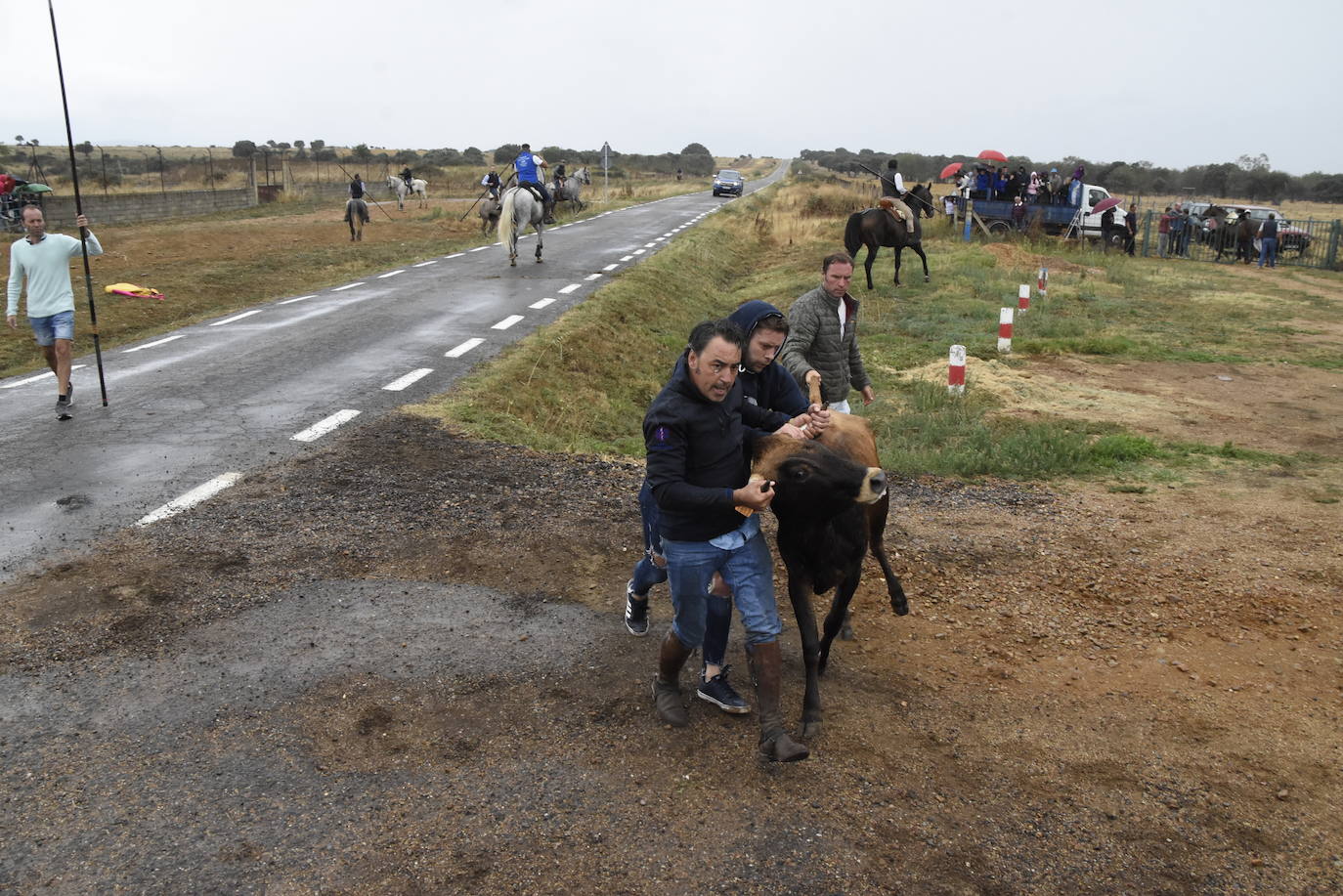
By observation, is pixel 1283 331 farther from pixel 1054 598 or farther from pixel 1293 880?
pixel 1293 880

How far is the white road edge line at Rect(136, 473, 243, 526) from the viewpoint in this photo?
6570mm

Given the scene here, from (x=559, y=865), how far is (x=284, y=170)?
45815 mm

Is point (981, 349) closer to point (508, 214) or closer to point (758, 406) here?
point (508, 214)

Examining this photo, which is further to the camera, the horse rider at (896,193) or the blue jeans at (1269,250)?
the blue jeans at (1269,250)

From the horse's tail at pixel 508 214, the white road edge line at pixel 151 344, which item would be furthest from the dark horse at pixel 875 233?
the white road edge line at pixel 151 344

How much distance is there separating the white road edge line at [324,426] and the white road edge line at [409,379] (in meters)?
0.96

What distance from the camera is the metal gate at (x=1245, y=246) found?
2880 cm

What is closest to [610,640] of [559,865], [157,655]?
[559,865]

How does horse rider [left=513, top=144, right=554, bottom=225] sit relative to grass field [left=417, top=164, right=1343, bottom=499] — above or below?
above

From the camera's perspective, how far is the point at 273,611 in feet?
17.6

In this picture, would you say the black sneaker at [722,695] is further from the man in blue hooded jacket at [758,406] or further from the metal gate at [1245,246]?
the metal gate at [1245,246]

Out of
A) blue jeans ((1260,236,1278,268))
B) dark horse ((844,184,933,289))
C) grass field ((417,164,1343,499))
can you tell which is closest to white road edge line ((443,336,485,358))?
grass field ((417,164,1343,499))

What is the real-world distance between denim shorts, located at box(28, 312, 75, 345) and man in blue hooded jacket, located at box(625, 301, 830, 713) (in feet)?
22.7

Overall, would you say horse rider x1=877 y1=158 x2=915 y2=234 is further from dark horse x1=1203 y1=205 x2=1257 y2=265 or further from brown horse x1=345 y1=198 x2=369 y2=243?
brown horse x1=345 y1=198 x2=369 y2=243
